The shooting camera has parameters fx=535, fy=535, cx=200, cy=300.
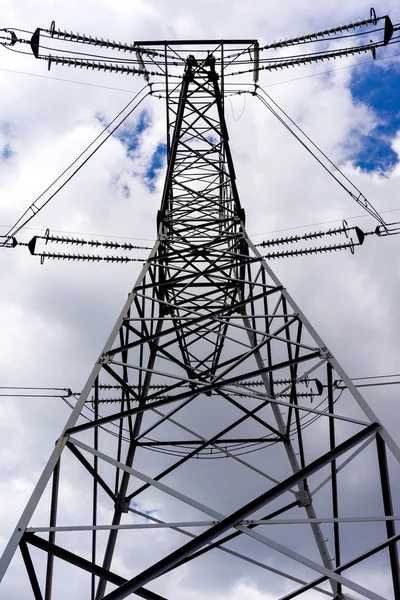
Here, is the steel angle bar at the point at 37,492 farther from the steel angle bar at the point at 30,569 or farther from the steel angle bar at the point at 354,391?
the steel angle bar at the point at 354,391

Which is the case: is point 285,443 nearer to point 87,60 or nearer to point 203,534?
point 203,534

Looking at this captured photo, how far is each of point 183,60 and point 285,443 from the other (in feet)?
36.8

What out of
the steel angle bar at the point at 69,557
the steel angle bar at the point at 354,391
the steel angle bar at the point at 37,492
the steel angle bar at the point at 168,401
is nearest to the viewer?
the steel angle bar at the point at 37,492

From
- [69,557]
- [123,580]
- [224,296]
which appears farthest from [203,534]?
[224,296]

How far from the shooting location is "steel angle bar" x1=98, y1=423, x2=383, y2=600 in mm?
→ 4312

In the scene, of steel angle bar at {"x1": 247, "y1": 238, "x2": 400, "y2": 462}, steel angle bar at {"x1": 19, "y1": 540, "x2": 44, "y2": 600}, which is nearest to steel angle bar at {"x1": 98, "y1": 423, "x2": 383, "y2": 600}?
steel angle bar at {"x1": 247, "y1": 238, "x2": 400, "y2": 462}

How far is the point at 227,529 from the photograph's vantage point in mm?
4652

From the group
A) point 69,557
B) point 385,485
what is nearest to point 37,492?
point 69,557

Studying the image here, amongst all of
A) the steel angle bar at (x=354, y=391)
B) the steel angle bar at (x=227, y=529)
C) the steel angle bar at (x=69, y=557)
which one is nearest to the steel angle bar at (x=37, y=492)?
the steel angle bar at (x=69, y=557)

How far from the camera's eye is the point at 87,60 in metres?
13.4

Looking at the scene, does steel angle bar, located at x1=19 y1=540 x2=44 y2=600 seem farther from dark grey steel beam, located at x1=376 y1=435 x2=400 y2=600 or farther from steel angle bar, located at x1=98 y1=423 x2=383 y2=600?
dark grey steel beam, located at x1=376 y1=435 x2=400 y2=600

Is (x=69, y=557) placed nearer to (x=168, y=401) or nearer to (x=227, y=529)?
(x=227, y=529)

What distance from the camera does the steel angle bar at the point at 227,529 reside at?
4312mm

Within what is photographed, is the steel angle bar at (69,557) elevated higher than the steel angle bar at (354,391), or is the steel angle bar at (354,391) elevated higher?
the steel angle bar at (354,391)
